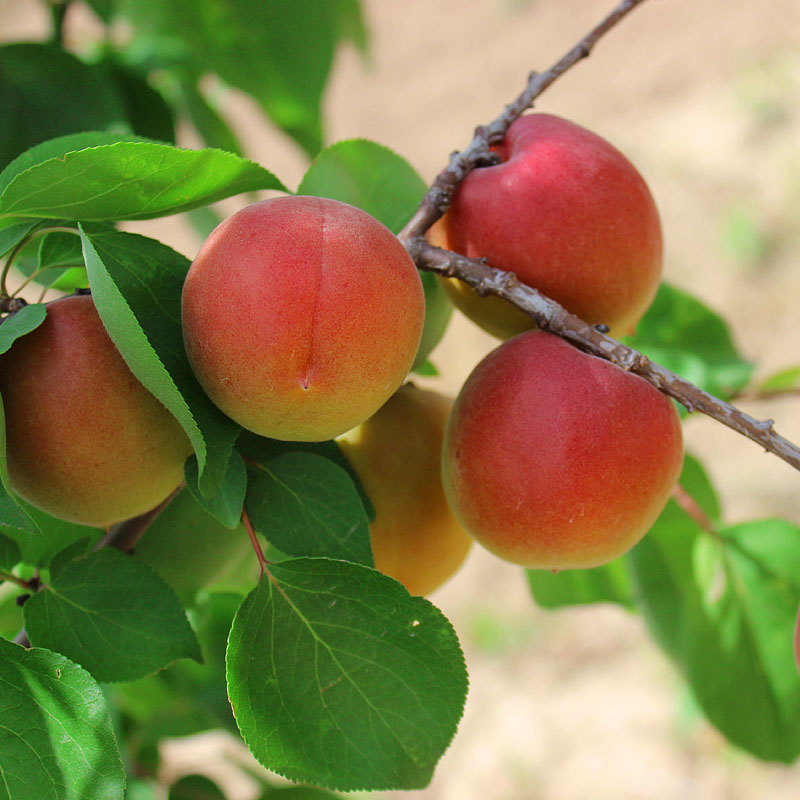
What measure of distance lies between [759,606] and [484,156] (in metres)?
0.39

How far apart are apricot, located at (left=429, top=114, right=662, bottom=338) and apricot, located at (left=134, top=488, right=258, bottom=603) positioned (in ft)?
0.63

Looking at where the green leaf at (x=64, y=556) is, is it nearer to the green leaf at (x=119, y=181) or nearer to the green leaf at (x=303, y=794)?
the green leaf at (x=119, y=181)

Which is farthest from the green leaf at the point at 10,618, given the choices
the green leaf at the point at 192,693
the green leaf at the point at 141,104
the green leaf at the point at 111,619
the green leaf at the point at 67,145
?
the green leaf at the point at 141,104

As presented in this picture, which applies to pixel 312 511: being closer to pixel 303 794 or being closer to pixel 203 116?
pixel 303 794

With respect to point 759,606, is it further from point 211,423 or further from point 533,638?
point 533,638

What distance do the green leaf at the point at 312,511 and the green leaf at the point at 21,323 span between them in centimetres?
13

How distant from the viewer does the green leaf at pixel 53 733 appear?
0.34 m

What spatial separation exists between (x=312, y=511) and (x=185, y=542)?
12 centimetres

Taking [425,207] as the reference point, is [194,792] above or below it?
below

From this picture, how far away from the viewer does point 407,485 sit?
52cm

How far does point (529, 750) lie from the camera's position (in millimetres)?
1894

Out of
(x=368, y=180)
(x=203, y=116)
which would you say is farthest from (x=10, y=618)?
(x=203, y=116)

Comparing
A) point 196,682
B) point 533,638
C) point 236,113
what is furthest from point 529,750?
point 236,113

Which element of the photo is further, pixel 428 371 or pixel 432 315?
pixel 428 371
